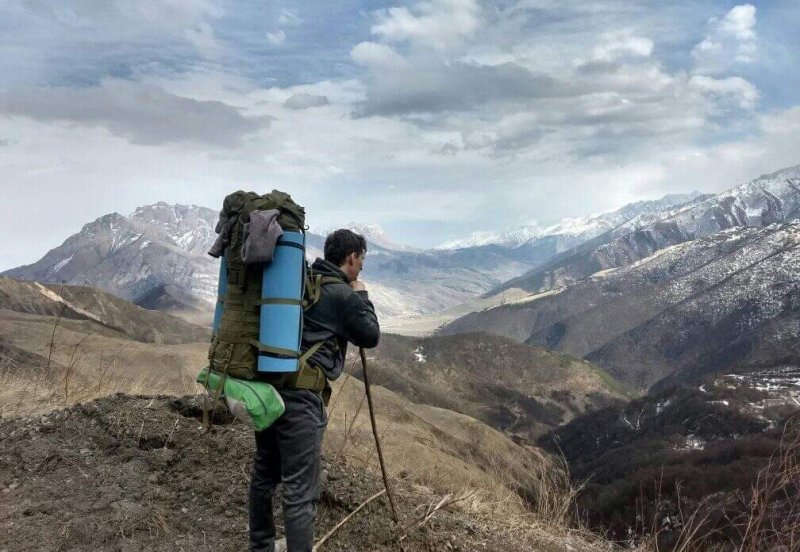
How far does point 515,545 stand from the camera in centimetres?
528

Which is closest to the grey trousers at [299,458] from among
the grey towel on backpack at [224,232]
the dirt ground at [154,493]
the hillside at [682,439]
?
the dirt ground at [154,493]

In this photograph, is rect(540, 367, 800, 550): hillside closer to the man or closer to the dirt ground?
the dirt ground

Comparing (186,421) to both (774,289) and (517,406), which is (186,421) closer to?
(517,406)

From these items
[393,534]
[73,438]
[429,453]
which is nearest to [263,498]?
[393,534]

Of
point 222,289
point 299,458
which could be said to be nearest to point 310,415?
point 299,458

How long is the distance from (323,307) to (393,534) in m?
2.29

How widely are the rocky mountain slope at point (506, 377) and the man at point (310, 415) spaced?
380 feet

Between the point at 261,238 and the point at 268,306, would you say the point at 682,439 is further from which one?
the point at 261,238

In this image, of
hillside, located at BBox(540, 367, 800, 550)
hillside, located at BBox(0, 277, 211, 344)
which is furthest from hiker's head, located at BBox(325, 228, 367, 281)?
hillside, located at BBox(0, 277, 211, 344)

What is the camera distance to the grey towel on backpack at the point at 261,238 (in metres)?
3.66

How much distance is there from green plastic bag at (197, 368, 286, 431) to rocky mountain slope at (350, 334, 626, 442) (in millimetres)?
116313

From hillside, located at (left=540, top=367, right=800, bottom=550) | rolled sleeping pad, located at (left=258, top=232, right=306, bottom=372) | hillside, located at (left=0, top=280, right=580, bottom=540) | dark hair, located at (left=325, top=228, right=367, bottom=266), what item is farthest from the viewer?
hillside, located at (left=540, top=367, right=800, bottom=550)

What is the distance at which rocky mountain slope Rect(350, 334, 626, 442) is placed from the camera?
421 feet

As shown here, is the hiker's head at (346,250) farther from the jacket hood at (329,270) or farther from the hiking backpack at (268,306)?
the hiking backpack at (268,306)
